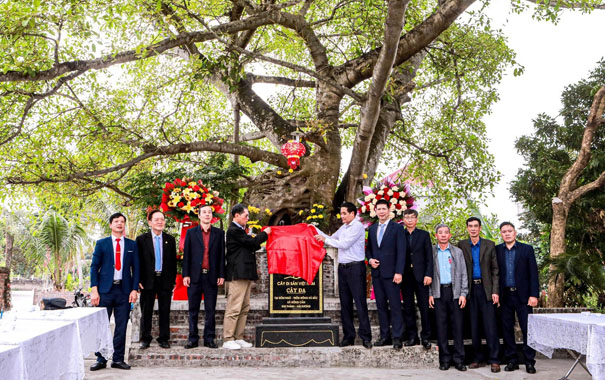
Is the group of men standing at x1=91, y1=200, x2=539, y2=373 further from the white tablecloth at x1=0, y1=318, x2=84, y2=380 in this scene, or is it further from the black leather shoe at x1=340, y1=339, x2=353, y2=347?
the white tablecloth at x1=0, y1=318, x2=84, y2=380

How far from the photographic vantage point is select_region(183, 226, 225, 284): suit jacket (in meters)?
7.07

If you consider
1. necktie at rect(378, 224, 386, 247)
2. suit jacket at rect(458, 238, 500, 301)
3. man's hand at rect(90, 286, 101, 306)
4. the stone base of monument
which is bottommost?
the stone base of monument

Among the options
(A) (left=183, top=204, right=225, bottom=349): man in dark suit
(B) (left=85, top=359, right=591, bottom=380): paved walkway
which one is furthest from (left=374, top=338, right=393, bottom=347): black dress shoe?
(A) (left=183, top=204, right=225, bottom=349): man in dark suit

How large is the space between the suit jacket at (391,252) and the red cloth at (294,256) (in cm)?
109

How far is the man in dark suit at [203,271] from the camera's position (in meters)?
7.05

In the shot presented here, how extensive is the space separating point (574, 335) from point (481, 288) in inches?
65.3

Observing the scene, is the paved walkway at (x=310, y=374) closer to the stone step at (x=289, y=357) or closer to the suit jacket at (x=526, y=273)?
the stone step at (x=289, y=357)

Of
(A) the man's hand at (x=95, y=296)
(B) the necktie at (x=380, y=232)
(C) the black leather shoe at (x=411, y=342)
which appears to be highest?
(B) the necktie at (x=380, y=232)

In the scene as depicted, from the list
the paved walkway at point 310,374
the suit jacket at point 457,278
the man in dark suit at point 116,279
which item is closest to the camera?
the paved walkway at point 310,374

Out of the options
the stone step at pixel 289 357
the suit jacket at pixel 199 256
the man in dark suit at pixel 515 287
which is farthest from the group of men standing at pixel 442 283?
the suit jacket at pixel 199 256

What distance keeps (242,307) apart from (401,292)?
7.52 feet

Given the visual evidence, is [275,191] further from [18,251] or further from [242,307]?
[18,251]

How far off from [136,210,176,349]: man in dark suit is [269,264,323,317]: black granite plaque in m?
1.51

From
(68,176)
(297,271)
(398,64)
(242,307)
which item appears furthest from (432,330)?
(68,176)
